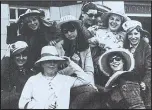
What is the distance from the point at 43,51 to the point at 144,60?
5.67ft

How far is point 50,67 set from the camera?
6504mm

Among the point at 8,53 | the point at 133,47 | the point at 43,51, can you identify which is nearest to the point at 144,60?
the point at 133,47

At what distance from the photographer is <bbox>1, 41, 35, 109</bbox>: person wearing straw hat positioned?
6512 mm

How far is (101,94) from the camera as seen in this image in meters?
6.61

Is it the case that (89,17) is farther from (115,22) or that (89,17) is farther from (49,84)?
(49,84)

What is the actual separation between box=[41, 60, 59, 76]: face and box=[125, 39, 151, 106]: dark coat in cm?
126

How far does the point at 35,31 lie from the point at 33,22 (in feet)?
0.51

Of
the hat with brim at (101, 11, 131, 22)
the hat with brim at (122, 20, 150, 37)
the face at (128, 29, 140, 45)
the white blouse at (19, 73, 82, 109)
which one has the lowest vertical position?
the white blouse at (19, 73, 82, 109)

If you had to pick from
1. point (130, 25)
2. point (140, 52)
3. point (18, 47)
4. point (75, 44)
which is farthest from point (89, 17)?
point (18, 47)

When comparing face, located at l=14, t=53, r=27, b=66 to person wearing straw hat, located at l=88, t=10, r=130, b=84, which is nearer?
face, located at l=14, t=53, r=27, b=66

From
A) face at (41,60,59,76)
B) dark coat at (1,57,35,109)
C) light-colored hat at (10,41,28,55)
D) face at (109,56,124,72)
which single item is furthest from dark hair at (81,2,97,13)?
dark coat at (1,57,35,109)

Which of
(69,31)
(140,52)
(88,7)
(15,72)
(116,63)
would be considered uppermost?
(88,7)

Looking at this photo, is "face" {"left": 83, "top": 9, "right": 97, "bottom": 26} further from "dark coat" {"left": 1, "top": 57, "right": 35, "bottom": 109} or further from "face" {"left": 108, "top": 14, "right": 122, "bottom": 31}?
"dark coat" {"left": 1, "top": 57, "right": 35, "bottom": 109}

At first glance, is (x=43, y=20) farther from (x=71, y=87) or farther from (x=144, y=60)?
(x=144, y=60)
